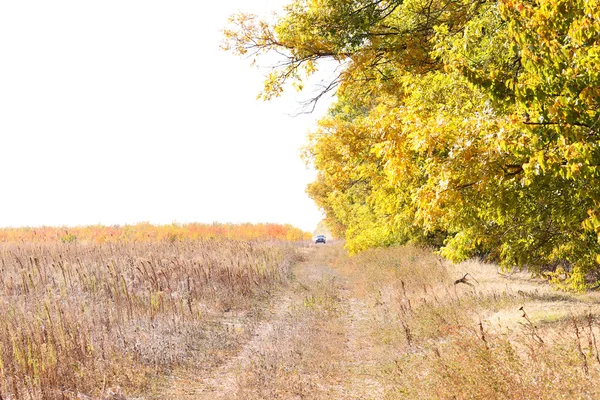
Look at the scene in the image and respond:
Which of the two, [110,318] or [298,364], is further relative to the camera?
[110,318]

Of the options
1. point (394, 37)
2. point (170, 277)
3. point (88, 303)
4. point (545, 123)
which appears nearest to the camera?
point (545, 123)

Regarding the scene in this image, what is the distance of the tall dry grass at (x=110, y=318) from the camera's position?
743cm

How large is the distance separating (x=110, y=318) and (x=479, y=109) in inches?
326

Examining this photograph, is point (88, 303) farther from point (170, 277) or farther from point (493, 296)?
point (493, 296)

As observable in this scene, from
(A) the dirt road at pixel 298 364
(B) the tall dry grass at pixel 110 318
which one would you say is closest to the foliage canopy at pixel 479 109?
(A) the dirt road at pixel 298 364

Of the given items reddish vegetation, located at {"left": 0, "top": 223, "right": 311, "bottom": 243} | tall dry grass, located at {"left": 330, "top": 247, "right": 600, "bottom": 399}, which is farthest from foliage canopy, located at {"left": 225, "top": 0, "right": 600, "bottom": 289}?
reddish vegetation, located at {"left": 0, "top": 223, "right": 311, "bottom": 243}

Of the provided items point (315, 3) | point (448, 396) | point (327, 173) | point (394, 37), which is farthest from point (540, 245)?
point (327, 173)

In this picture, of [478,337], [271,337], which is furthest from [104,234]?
[478,337]

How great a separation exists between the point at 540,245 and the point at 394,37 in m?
5.89

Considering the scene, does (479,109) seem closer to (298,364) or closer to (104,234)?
(298,364)

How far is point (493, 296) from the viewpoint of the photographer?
12.4 metres

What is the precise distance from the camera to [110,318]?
10359mm

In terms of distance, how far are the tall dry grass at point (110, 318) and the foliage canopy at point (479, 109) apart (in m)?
5.10

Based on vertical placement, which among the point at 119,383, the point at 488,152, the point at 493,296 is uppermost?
the point at 488,152
